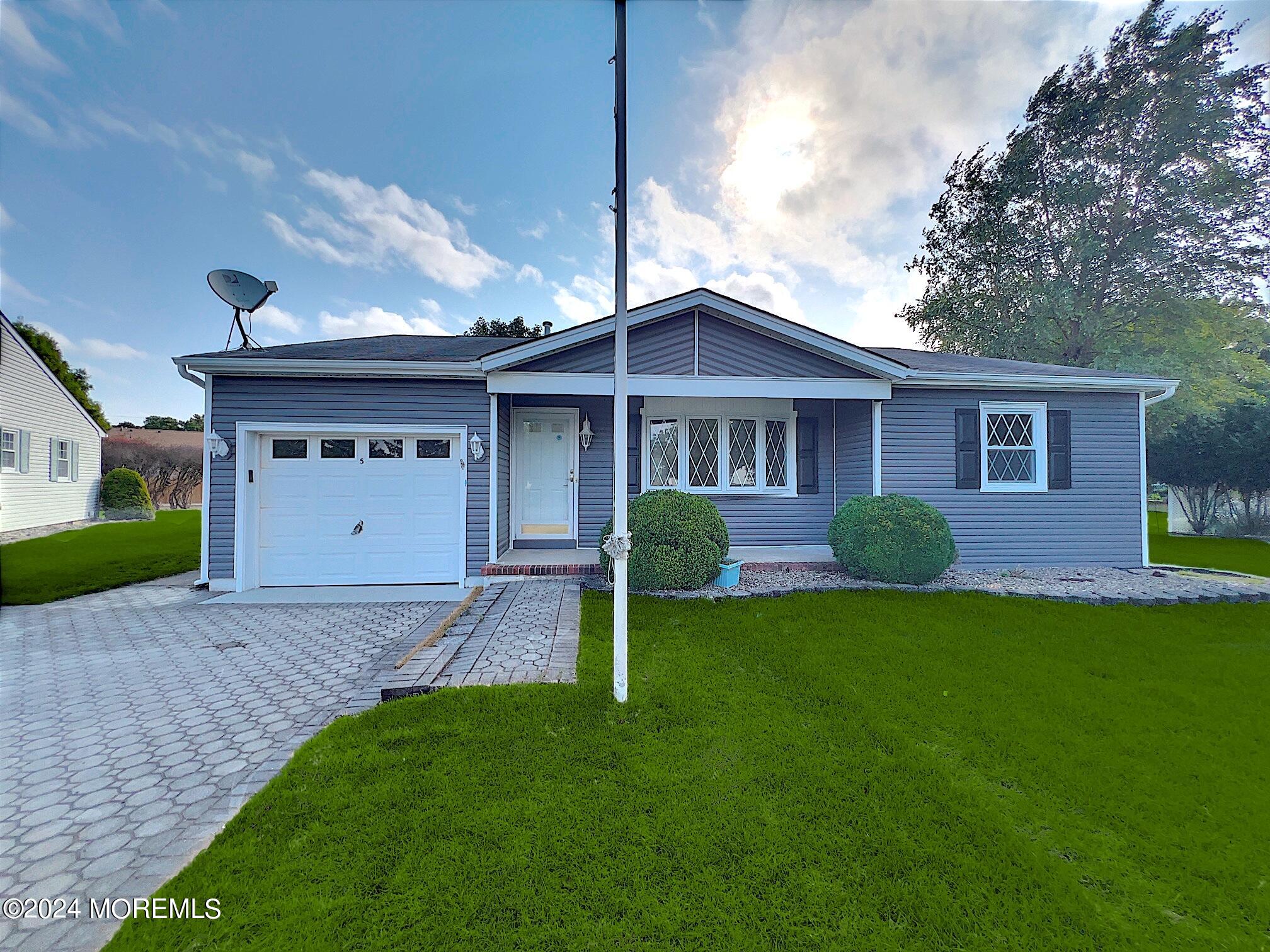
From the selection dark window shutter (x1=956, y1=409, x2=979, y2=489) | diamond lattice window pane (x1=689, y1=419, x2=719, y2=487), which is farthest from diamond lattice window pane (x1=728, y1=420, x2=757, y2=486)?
dark window shutter (x1=956, y1=409, x2=979, y2=489)

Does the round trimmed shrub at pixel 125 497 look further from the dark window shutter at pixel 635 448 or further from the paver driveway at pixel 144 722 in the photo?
the dark window shutter at pixel 635 448

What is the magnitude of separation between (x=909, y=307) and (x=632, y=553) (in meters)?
18.4

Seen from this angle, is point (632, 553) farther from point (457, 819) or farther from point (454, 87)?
point (454, 87)

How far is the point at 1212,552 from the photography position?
959 centimetres

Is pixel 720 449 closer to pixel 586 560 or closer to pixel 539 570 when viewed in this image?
pixel 586 560

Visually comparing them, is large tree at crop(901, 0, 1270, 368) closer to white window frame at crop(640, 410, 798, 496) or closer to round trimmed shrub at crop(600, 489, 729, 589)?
white window frame at crop(640, 410, 798, 496)

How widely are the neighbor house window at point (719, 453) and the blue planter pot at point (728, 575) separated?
2125 mm

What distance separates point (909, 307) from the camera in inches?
741

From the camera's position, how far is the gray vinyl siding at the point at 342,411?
6.13 m

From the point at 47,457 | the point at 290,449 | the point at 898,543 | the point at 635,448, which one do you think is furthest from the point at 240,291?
the point at 47,457

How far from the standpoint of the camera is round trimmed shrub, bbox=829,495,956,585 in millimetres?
6039

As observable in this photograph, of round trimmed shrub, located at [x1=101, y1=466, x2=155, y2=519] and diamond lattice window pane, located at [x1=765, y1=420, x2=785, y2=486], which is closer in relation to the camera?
diamond lattice window pane, located at [x1=765, y1=420, x2=785, y2=486]

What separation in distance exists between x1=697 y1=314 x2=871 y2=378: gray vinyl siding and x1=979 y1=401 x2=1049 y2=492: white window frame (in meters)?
2.31

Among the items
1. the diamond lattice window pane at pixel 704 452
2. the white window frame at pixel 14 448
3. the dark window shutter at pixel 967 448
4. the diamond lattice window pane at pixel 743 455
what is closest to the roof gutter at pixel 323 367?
the diamond lattice window pane at pixel 704 452
